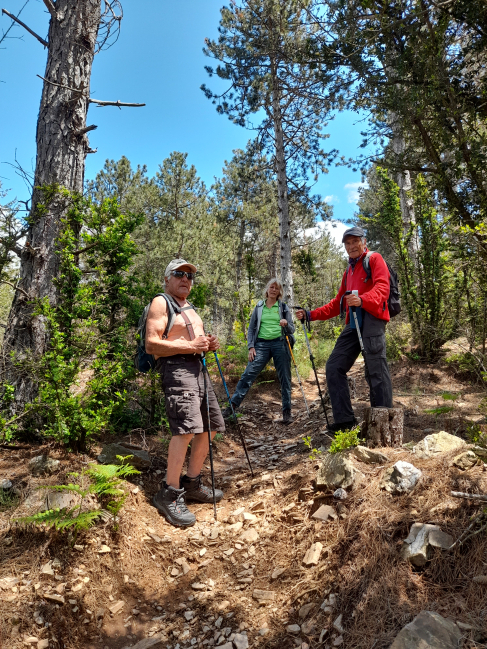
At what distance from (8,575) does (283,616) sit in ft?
5.85

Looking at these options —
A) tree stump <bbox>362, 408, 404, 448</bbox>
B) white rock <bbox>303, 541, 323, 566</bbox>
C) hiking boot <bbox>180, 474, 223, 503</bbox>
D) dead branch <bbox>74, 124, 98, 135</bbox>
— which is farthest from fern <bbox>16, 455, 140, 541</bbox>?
dead branch <bbox>74, 124, 98, 135</bbox>

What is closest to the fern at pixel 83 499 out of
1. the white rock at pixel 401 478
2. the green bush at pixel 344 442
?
the green bush at pixel 344 442

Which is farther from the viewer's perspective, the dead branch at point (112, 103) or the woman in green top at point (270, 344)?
the woman in green top at point (270, 344)

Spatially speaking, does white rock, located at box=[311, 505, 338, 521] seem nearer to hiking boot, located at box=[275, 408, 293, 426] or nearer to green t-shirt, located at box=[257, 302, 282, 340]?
hiking boot, located at box=[275, 408, 293, 426]

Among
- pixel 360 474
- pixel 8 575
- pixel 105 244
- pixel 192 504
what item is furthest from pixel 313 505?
pixel 105 244

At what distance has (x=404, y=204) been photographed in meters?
10.7

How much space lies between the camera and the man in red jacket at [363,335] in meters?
3.75

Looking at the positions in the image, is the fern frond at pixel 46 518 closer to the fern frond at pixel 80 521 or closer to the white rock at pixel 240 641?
the fern frond at pixel 80 521

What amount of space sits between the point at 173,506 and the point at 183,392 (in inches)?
38.1

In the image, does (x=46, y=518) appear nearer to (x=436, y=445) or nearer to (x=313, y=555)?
(x=313, y=555)

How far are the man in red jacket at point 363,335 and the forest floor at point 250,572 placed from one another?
27.0 inches

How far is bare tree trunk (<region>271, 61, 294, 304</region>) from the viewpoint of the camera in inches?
409

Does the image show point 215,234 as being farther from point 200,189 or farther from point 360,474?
point 360,474

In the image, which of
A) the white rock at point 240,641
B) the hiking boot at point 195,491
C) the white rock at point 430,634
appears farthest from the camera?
the hiking boot at point 195,491
